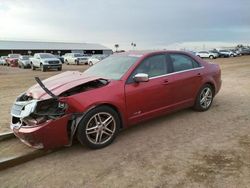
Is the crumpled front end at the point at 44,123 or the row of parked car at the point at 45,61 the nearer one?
the crumpled front end at the point at 44,123

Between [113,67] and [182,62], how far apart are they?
5.30 ft

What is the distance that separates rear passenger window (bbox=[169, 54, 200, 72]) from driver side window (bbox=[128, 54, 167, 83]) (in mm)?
288

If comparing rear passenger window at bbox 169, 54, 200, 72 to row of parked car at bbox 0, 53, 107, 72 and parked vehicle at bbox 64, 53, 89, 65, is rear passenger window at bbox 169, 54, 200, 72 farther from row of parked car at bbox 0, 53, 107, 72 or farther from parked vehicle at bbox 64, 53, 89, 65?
parked vehicle at bbox 64, 53, 89, 65

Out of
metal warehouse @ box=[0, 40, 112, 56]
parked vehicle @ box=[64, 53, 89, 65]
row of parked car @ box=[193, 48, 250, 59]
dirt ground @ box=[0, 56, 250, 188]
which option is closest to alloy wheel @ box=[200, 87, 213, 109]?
dirt ground @ box=[0, 56, 250, 188]

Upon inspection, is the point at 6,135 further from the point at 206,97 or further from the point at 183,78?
the point at 206,97

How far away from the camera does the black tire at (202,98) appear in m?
6.06

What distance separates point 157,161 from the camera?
3.79 m

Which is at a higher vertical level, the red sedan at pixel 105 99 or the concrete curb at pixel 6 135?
the red sedan at pixel 105 99

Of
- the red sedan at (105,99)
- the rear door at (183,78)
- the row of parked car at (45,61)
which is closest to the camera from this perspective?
the red sedan at (105,99)

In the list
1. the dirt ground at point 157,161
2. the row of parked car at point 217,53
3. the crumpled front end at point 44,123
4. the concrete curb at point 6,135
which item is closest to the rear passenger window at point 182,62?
the dirt ground at point 157,161

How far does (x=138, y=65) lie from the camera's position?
491cm

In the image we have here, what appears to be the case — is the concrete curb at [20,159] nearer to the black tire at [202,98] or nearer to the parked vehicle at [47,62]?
the black tire at [202,98]

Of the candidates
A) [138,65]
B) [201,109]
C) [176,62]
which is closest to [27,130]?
[138,65]

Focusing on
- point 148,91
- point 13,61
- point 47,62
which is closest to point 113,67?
point 148,91
